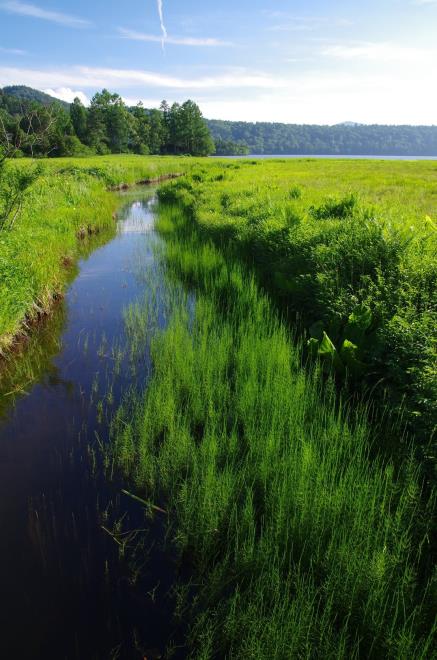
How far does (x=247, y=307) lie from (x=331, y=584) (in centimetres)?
502

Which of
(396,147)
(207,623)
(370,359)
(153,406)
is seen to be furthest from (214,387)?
(396,147)

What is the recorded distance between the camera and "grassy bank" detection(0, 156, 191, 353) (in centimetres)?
659

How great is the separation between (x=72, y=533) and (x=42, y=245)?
7.56 m

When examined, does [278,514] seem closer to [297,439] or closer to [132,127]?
[297,439]

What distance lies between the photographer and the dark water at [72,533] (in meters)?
2.81

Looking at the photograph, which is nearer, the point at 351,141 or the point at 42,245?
the point at 42,245

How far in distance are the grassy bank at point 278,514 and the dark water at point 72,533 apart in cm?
28

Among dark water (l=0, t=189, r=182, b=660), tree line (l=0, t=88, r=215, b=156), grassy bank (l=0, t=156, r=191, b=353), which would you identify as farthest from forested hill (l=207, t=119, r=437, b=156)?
dark water (l=0, t=189, r=182, b=660)

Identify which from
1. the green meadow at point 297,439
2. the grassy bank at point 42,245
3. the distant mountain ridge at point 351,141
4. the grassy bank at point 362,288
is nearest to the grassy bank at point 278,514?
the green meadow at point 297,439

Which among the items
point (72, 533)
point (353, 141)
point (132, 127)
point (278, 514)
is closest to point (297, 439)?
point (278, 514)

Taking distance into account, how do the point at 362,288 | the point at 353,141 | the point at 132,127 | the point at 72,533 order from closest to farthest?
the point at 72,533 → the point at 362,288 → the point at 132,127 → the point at 353,141

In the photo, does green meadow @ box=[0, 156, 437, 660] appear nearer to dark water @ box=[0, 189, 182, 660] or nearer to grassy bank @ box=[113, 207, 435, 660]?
grassy bank @ box=[113, 207, 435, 660]

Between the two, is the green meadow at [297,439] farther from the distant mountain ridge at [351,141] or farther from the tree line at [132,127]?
the distant mountain ridge at [351,141]

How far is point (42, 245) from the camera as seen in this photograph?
9.52 metres
